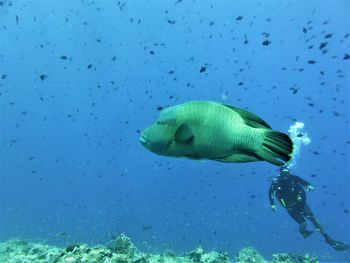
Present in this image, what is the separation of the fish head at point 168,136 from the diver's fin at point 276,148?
0.40m

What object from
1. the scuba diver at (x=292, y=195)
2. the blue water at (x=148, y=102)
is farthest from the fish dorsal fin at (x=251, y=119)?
the blue water at (x=148, y=102)

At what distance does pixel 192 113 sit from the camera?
7.01 ft

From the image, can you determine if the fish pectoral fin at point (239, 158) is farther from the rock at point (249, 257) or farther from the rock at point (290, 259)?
the rock at point (249, 257)

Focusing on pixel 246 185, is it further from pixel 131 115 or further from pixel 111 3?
pixel 111 3

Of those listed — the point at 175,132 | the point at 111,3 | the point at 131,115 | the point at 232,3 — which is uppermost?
the point at 131,115

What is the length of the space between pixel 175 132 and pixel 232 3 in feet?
230

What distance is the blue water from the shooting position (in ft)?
211

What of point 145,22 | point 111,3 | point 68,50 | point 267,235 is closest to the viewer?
point 111,3

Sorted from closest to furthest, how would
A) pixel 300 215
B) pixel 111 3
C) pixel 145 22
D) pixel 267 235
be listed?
pixel 300 215 → pixel 111 3 → pixel 145 22 → pixel 267 235

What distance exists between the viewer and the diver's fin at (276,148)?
5.85ft

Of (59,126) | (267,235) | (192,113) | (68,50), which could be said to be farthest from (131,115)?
(192,113)

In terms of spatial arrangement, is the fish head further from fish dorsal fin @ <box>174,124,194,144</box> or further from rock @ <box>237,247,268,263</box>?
rock @ <box>237,247,268,263</box>

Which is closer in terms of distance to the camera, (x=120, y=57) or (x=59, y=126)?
(x=120, y=57)

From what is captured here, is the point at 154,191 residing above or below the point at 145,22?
above
